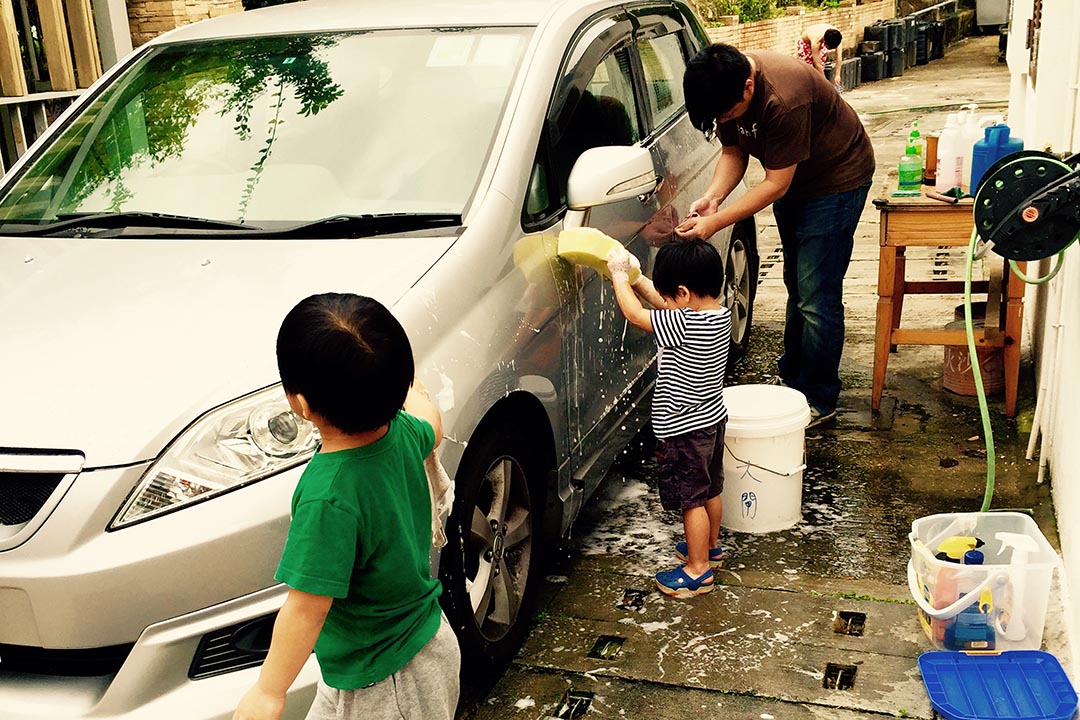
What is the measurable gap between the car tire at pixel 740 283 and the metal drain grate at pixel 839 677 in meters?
Result: 2.56

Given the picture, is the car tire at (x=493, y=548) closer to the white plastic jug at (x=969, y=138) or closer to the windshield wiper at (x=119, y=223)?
the windshield wiper at (x=119, y=223)

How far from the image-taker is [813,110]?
500cm

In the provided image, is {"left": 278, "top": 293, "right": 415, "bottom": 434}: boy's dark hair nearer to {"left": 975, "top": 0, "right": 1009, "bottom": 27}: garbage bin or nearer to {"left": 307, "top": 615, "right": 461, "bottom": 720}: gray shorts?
{"left": 307, "top": 615, "right": 461, "bottom": 720}: gray shorts

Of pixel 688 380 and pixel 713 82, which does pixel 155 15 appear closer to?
pixel 713 82

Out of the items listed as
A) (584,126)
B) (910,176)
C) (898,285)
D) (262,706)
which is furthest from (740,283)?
(262,706)

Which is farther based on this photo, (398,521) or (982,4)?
(982,4)

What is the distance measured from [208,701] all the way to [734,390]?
8.30 feet

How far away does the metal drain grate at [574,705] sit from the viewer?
130 inches

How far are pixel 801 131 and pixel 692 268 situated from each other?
134 cm

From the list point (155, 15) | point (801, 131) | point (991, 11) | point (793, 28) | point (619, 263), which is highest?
point (155, 15)

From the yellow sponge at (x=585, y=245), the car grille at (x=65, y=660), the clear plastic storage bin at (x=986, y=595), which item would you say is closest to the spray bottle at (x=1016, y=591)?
the clear plastic storage bin at (x=986, y=595)

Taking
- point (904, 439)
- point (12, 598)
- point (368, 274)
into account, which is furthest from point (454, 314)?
point (904, 439)

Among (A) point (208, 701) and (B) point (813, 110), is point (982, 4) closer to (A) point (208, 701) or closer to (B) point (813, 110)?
(B) point (813, 110)

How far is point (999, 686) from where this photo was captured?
3250 mm
